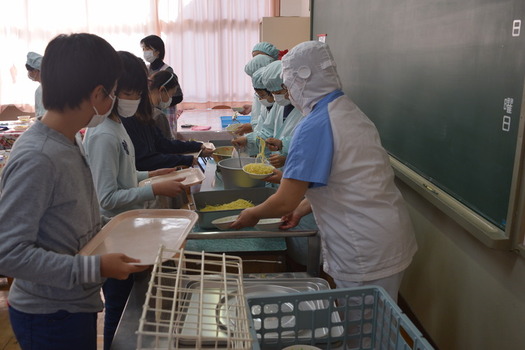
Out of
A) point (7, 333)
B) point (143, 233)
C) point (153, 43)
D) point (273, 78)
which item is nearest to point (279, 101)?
point (273, 78)

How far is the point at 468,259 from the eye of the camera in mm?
1566

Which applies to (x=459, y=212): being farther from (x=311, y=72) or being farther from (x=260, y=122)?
(x=260, y=122)

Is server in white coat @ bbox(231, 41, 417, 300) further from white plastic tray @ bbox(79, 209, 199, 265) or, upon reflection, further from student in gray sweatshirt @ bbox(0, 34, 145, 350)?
student in gray sweatshirt @ bbox(0, 34, 145, 350)

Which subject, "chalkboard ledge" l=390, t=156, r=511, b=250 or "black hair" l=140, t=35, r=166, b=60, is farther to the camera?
→ "black hair" l=140, t=35, r=166, b=60

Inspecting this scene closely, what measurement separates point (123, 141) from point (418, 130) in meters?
1.18

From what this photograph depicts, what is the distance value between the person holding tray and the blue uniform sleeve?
0.43 metres

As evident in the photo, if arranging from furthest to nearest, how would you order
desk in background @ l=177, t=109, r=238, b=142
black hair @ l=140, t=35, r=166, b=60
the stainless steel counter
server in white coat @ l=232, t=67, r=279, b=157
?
1. black hair @ l=140, t=35, r=166, b=60
2. desk in background @ l=177, t=109, r=238, b=142
3. server in white coat @ l=232, t=67, r=279, b=157
4. the stainless steel counter

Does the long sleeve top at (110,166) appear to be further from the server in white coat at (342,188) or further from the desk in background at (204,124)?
the desk in background at (204,124)

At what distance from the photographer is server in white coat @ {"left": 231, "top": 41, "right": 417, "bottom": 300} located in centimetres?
126

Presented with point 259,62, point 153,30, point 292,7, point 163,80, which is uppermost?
point 292,7

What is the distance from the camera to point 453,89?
1560 millimetres

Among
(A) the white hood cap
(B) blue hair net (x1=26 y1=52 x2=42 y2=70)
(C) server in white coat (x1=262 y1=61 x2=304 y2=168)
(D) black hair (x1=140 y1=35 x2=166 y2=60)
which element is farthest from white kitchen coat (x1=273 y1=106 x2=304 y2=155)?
(B) blue hair net (x1=26 y1=52 x2=42 y2=70)

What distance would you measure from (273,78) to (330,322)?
166cm

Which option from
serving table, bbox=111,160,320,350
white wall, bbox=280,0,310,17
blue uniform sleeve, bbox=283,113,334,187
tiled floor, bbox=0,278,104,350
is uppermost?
white wall, bbox=280,0,310,17
